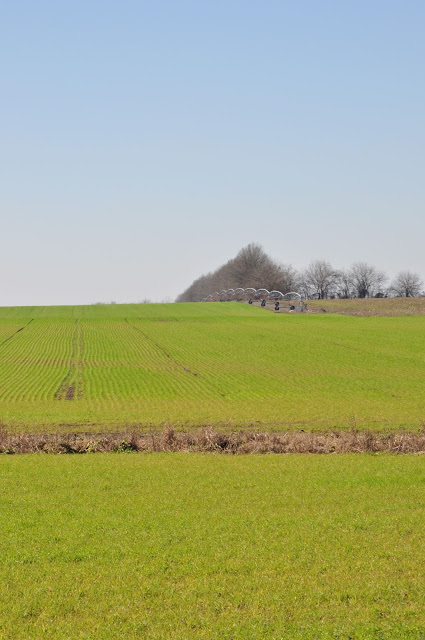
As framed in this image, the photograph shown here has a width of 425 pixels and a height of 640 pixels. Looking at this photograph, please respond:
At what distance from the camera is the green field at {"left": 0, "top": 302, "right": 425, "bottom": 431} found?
33188 mm

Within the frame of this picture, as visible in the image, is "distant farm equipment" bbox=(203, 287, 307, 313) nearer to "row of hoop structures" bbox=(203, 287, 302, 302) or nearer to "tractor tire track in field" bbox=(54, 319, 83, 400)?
"row of hoop structures" bbox=(203, 287, 302, 302)

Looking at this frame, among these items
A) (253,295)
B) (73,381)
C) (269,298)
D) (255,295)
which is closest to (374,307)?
(269,298)

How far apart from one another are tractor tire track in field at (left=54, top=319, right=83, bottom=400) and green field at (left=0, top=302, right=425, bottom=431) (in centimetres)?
9

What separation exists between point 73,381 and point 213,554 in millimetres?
34989

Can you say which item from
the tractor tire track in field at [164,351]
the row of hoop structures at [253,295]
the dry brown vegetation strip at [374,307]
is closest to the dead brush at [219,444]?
the tractor tire track in field at [164,351]

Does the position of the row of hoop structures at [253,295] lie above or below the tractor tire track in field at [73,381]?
above

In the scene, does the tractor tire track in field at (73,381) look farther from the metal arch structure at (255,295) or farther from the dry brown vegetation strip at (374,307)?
the metal arch structure at (255,295)

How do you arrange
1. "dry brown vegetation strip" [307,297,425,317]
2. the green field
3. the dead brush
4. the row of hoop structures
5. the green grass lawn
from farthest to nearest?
the row of hoop structures → "dry brown vegetation strip" [307,297,425,317] → the green field → the dead brush → the green grass lawn

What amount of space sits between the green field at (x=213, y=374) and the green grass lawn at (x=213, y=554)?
11430 millimetres

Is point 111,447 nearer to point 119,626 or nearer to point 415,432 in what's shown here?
point 415,432

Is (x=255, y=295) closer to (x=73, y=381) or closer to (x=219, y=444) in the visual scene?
(x=73, y=381)

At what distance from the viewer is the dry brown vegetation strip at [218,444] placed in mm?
24297

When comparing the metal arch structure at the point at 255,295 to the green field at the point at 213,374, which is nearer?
the green field at the point at 213,374

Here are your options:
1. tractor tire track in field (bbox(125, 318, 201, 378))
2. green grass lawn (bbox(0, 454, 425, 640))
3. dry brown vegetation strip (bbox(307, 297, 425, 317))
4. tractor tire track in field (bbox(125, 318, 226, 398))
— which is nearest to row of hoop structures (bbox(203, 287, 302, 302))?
dry brown vegetation strip (bbox(307, 297, 425, 317))
